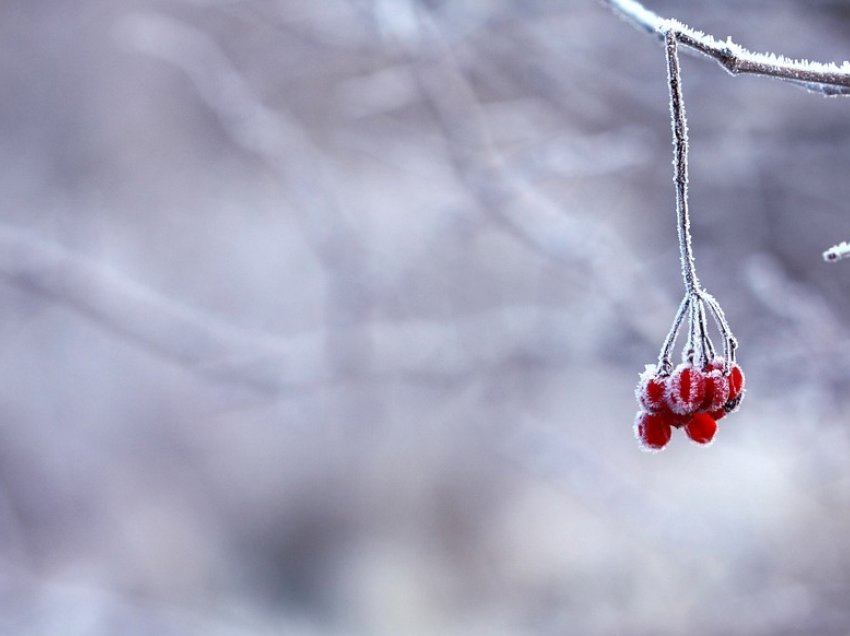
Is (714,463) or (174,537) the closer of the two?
(714,463)

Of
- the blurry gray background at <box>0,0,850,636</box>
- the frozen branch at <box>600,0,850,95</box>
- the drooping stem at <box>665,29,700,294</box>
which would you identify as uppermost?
the blurry gray background at <box>0,0,850,636</box>

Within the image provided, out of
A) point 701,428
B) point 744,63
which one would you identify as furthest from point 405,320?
point 744,63

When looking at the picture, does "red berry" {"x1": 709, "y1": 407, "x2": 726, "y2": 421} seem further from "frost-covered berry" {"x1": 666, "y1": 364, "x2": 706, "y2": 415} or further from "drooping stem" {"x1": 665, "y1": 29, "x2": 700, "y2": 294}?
"drooping stem" {"x1": 665, "y1": 29, "x2": 700, "y2": 294}

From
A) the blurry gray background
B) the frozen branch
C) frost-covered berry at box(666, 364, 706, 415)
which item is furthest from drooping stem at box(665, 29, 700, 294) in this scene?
the blurry gray background

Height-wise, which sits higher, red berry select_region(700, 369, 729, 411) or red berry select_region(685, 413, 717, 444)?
red berry select_region(685, 413, 717, 444)

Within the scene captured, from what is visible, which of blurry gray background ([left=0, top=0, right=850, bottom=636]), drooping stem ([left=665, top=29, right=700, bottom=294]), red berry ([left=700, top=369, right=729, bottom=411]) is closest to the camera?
drooping stem ([left=665, top=29, right=700, bottom=294])

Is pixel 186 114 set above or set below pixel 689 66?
above

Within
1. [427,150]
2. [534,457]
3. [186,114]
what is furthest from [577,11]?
[186,114]

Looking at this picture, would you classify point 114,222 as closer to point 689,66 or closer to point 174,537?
point 174,537
